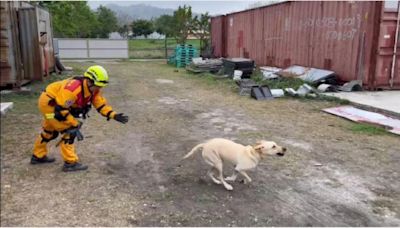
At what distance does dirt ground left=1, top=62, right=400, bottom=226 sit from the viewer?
139 inches

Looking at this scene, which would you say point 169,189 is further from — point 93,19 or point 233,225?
point 93,19

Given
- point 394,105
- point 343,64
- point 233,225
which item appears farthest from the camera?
point 343,64

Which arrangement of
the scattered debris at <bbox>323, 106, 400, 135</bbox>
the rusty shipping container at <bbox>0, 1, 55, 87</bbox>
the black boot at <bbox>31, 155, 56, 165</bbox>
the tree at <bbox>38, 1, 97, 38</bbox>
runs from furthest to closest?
1. the tree at <bbox>38, 1, 97, 38</bbox>
2. the rusty shipping container at <bbox>0, 1, 55, 87</bbox>
3. the scattered debris at <bbox>323, 106, 400, 135</bbox>
4. the black boot at <bbox>31, 155, 56, 165</bbox>

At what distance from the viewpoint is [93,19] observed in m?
48.1

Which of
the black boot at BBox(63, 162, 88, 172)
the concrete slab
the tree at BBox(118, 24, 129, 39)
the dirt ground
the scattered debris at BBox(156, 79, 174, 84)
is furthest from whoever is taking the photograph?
the tree at BBox(118, 24, 129, 39)

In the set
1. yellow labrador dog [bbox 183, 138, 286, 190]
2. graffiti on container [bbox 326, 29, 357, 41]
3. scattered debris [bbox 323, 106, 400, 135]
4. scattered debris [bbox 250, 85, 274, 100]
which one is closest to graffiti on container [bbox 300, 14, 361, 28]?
graffiti on container [bbox 326, 29, 357, 41]

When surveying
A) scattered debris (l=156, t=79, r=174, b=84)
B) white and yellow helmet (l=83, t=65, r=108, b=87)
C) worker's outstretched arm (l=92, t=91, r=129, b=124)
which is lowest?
scattered debris (l=156, t=79, r=174, b=84)

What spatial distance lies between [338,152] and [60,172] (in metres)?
3.75

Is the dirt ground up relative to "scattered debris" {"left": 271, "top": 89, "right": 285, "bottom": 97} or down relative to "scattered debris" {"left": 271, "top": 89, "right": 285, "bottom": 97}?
down

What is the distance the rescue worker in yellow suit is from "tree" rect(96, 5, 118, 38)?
172 ft

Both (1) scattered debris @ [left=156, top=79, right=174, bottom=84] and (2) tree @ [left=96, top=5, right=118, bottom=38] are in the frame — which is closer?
(1) scattered debris @ [left=156, top=79, right=174, bottom=84]

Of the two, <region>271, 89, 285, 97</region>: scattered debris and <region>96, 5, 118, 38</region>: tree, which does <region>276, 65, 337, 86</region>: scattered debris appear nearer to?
Result: <region>271, 89, 285, 97</region>: scattered debris

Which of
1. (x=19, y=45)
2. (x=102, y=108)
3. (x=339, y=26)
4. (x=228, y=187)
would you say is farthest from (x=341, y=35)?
(x=19, y=45)

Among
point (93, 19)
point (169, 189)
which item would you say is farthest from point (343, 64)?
point (93, 19)
